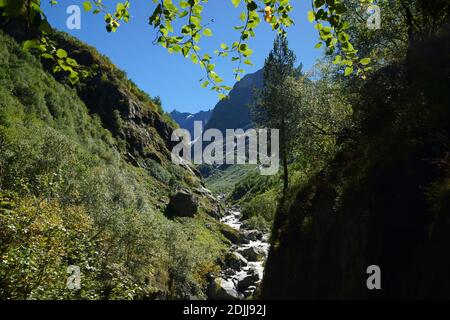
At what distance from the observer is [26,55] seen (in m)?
54.8

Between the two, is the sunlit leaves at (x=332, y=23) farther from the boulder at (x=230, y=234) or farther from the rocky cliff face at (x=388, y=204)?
the boulder at (x=230, y=234)

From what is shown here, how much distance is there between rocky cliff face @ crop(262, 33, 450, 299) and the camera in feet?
28.6

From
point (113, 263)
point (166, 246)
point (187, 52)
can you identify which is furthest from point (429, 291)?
point (166, 246)

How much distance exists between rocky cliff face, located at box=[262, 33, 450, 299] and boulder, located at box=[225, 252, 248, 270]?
3589 centimetres

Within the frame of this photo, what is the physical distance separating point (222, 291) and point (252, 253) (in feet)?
64.4

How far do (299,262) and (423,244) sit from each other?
7.95 m

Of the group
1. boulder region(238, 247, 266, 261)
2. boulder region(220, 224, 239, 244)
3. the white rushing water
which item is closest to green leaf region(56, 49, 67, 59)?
the white rushing water

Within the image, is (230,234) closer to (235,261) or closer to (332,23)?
(235,261)

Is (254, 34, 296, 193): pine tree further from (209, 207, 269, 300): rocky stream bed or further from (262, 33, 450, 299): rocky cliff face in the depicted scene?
(262, 33, 450, 299): rocky cliff face

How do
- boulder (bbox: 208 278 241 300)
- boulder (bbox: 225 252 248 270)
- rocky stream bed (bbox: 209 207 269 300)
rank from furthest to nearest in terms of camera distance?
boulder (bbox: 225 252 248 270) → rocky stream bed (bbox: 209 207 269 300) → boulder (bbox: 208 278 241 300)

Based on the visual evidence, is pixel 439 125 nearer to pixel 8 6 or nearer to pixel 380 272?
pixel 380 272

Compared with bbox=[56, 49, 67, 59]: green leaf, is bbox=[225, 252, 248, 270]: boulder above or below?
below
